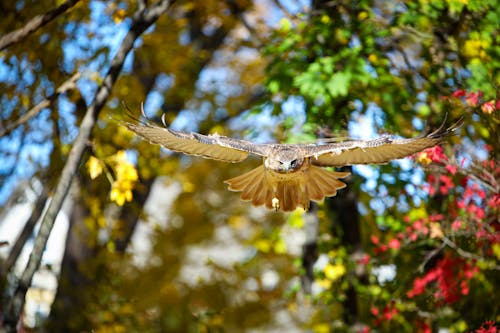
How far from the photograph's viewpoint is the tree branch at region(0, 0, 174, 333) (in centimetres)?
446

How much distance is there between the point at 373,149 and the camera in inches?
173

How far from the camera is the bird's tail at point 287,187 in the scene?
4422mm

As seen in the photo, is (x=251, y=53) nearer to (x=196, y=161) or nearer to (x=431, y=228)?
(x=196, y=161)

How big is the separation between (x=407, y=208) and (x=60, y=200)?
3409 millimetres

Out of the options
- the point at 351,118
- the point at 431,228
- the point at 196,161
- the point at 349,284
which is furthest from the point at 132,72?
the point at 431,228

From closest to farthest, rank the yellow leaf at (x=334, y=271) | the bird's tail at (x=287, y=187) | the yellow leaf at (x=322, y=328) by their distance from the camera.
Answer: the bird's tail at (x=287, y=187), the yellow leaf at (x=334, y=271), the yellow leaf at (x=322, y=328)

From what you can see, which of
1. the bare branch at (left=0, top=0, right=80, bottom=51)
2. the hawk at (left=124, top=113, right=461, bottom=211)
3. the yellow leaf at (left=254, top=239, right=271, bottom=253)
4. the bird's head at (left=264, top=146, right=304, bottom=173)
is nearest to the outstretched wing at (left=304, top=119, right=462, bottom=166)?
the hawk at (left=124, top=113, right=461, bottom=211)

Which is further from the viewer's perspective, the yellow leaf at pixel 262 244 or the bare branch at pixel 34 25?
the yellow leaf at pixel 262 244

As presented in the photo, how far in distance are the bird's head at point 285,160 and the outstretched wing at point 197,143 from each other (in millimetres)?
131

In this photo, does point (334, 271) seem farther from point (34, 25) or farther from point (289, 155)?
point (34, 25)

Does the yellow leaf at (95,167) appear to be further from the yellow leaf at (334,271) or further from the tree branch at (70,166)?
the yellow leaf at (334,271)

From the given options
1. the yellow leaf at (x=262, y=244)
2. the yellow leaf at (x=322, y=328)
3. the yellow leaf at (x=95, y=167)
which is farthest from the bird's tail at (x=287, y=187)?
the yellow leaf at (x=322, y=328)

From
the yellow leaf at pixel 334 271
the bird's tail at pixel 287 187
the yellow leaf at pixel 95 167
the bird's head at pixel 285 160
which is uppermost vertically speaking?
the bird's head at pixel 285 160

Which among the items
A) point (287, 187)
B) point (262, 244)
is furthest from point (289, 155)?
point (262, 244)
